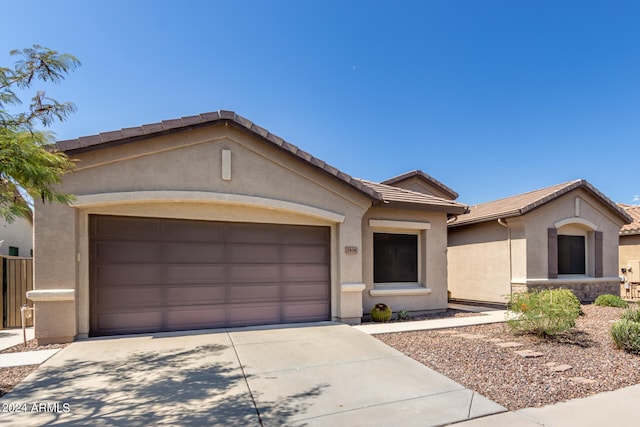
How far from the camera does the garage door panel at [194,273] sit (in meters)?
7.98

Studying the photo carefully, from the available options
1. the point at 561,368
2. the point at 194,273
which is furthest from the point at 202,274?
the point at 561,368

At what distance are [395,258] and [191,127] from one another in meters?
7.11

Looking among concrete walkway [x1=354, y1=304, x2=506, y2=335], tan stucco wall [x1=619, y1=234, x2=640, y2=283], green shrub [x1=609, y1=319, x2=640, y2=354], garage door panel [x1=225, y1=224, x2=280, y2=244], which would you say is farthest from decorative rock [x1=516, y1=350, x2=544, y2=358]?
tan stucco wall [x1=619, y1=234, x2=640, y2=283]

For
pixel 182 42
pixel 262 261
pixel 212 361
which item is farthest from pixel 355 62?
pixel 212 361

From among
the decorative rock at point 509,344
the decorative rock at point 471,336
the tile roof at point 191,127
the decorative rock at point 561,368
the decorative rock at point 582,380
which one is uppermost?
the tile roof at point 191,127

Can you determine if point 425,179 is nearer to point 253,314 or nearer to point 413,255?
point 413,255

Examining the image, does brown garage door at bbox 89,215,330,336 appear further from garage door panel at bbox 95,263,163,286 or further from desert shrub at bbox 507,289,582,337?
desert shrub at bbox 507,289,582,337

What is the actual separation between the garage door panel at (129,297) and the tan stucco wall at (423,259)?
563 cm

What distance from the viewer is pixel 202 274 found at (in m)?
8.20

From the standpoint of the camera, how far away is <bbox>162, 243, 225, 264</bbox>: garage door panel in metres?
8.00

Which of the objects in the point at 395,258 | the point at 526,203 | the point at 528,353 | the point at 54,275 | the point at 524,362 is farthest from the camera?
the point at 526,203

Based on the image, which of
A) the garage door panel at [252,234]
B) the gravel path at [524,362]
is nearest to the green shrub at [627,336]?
the gravel path at [524,362]

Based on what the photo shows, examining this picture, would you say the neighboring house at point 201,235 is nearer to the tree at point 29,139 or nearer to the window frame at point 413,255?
the window frame at point 413,255

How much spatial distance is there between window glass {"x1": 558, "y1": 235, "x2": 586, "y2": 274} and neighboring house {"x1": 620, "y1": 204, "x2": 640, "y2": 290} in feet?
17.2
